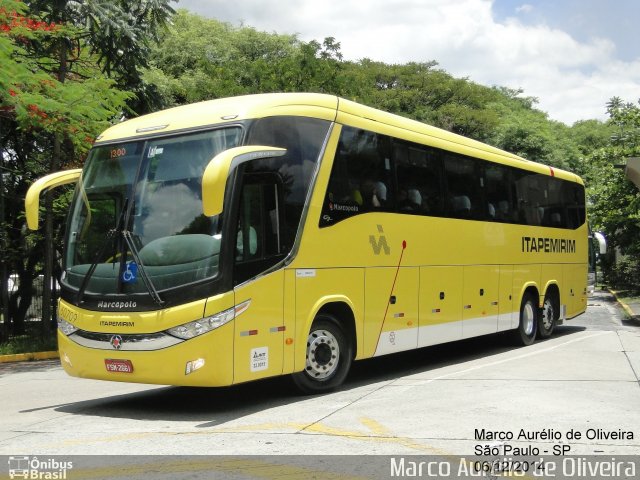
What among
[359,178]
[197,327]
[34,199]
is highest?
[359,178]

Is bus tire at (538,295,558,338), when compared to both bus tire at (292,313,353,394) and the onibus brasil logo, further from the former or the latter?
the onibus brasil logo

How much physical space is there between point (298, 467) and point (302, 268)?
3.55m

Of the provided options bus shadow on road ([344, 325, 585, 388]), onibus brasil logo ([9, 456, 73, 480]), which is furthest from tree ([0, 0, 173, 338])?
onibus brasil logo ([9, 456, 73, 480])

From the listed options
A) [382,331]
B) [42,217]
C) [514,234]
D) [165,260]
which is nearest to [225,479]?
[165,260]

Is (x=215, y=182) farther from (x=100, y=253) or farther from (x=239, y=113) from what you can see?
(x=100, y=253)

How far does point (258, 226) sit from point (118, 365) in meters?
2.20

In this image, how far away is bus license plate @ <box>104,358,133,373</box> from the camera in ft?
27.4

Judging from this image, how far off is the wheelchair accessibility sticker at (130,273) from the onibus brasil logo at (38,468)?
7.83 feet

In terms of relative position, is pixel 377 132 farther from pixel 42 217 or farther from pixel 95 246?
pixel 42 217

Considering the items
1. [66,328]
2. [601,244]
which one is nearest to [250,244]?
[66,328]

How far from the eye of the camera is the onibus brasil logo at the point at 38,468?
19.6 feet

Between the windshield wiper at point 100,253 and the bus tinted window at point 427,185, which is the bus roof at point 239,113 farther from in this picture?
the windshield wiper at point 100,253

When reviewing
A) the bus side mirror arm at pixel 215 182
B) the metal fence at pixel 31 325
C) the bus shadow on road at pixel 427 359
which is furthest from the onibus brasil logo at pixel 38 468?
the metal fence at pixel 31 325

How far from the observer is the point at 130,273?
27.7 ft
